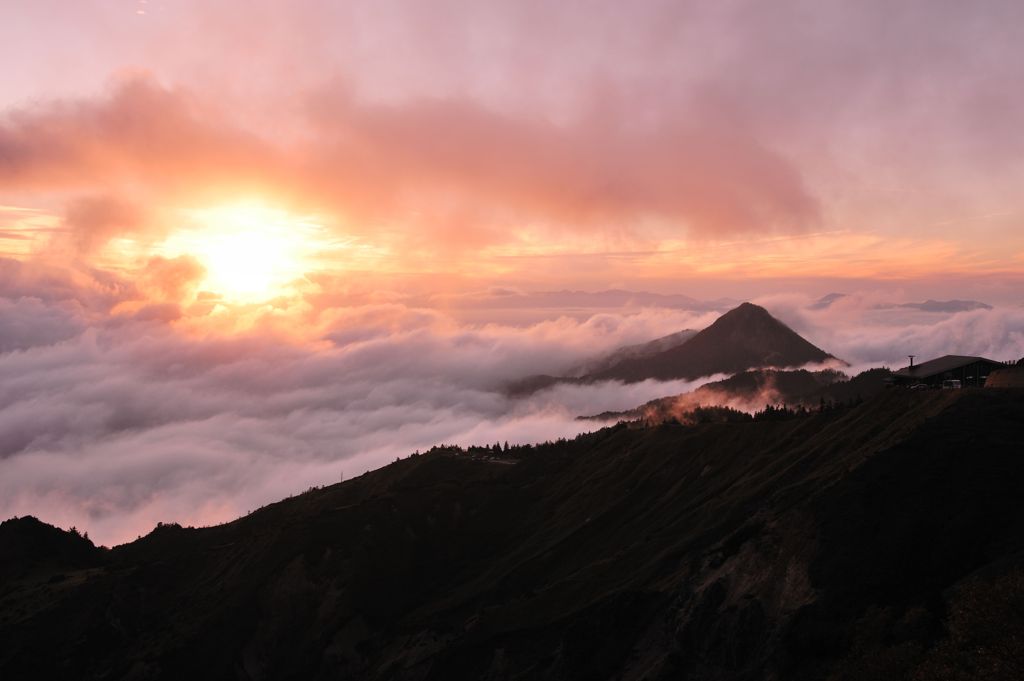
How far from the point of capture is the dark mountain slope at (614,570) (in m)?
56.8

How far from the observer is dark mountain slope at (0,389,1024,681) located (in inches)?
2237

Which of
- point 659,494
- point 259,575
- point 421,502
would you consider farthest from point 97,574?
point 659,494

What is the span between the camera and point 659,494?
4744 inches

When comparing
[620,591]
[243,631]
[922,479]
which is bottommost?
[243,631]

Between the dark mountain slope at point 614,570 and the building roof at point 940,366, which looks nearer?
the dark mountain slope at point 614,570

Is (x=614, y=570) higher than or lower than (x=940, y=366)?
lower

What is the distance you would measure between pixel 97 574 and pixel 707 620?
13489 cm

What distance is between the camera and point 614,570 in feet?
300

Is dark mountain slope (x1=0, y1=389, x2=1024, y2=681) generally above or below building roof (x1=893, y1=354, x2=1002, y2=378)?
below

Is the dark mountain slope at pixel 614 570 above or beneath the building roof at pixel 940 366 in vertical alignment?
beneath

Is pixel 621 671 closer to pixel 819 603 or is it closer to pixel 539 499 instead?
pixel 819 603

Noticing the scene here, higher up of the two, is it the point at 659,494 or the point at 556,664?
the point at 659,494

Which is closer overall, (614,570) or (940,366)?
(614,570)

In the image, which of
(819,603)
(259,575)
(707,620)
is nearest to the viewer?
(819,603)
